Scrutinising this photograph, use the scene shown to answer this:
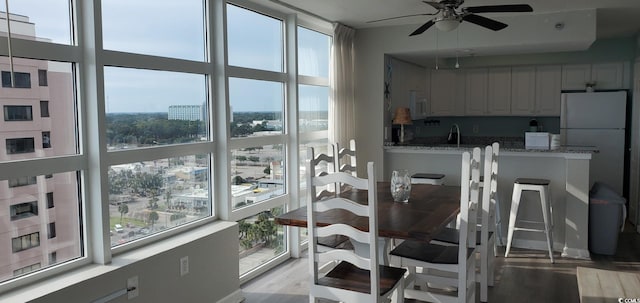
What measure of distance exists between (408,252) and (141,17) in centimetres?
232

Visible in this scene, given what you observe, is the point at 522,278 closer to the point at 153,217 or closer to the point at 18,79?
the point at 153,217

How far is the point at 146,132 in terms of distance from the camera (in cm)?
314

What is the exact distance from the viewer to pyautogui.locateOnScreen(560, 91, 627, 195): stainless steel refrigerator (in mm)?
6457

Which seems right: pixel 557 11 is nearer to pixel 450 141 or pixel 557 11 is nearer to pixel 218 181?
pixel 450 141

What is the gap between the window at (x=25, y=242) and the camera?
92.2 inches

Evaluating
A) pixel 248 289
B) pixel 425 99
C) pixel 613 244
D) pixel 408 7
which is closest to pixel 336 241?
pixel 248 289

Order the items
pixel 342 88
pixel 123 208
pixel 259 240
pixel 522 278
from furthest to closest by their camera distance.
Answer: pixel 342 88 < pixel 259 240 < pixel 522 278 < pixel 123 208

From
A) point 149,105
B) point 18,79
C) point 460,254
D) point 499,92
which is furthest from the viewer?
point 499,92

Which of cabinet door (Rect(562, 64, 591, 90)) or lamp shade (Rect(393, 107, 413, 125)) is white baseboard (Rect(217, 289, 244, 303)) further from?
cabinet door (Rect(562, 64, 591, 90))

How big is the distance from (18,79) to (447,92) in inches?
249

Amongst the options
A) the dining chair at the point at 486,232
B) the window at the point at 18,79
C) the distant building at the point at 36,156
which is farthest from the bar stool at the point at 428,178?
the window at the point at 18,79

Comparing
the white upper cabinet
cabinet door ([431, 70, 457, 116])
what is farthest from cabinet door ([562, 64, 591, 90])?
cabinet door ([431, 70, 457, 116])

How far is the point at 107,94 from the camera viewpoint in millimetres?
2826

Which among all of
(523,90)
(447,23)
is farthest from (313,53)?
(523,90)
